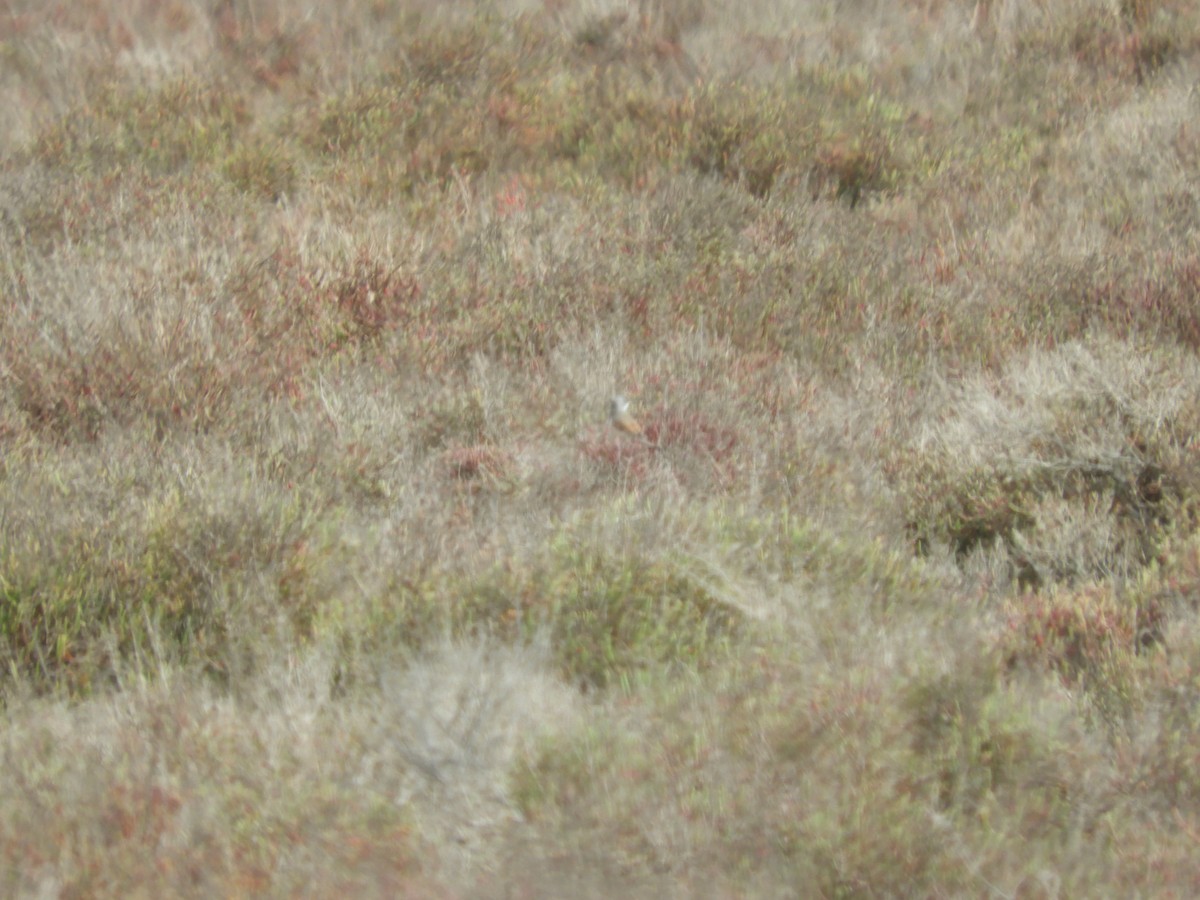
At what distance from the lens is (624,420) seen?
423cm

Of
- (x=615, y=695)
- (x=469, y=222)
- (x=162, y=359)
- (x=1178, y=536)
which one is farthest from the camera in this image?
(x=469, y=222)

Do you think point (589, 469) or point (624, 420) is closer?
point (589, 469)

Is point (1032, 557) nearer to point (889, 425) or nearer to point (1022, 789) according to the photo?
point (889, 425)

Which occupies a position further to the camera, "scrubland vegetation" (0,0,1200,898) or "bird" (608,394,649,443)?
"bird" (608,394,649,443)

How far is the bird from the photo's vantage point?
4207 mm

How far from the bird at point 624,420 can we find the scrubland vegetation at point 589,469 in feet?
0.33

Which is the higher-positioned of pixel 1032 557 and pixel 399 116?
pixel 399 116

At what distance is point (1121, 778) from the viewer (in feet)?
8.50

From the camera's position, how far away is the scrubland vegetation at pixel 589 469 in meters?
2.37

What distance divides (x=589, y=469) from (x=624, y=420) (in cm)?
35

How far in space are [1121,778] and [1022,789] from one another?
240 millimetres

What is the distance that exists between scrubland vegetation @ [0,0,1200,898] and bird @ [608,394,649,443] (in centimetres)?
10

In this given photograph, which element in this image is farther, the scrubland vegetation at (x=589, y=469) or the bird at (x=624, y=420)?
the bird at (x=624, y=420)

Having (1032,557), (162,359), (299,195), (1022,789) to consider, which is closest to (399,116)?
(299,195)
